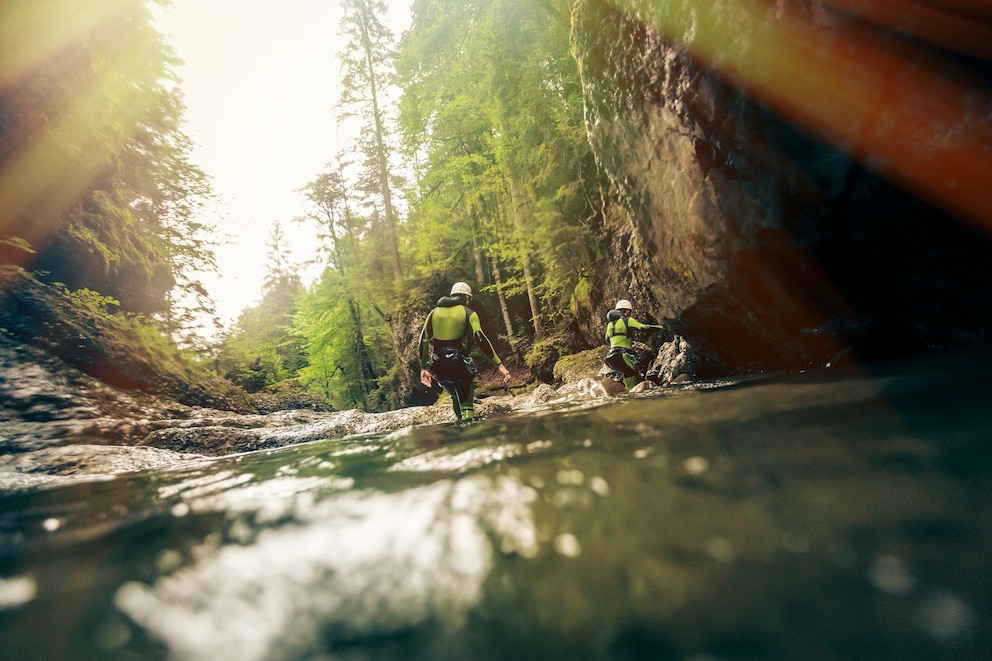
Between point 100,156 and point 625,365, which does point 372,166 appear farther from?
point 625,365

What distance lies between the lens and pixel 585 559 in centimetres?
150

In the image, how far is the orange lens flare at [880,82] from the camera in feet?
12.6

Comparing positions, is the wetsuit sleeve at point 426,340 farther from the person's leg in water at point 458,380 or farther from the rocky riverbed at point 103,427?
the rocky riverbed at point 103,427

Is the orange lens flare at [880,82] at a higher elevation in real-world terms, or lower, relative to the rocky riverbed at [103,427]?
higher

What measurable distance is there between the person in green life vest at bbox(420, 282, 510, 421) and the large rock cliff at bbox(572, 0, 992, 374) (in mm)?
4074

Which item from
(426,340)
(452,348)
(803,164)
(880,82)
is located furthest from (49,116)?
(880,82)

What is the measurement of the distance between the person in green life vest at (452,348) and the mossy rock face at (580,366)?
5.47m

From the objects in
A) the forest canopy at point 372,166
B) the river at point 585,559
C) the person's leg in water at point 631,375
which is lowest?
the person's leg in water at point 631,375

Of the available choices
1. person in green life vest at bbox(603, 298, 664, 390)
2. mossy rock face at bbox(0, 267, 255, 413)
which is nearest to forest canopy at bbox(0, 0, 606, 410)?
mossy rock face at bbox(0, 267, 255, 413)

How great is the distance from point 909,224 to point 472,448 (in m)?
6.06

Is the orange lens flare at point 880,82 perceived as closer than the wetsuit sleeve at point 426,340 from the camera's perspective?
Yes

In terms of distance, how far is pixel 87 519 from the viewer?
2832 millimetres

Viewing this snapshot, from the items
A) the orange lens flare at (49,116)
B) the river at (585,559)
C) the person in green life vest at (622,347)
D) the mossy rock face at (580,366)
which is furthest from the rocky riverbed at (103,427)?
the orange lens flare at (49,116)

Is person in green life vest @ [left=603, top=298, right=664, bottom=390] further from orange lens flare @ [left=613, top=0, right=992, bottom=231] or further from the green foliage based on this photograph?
the green foliage
